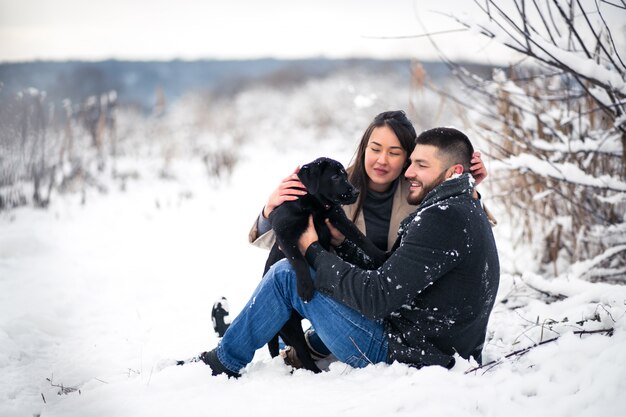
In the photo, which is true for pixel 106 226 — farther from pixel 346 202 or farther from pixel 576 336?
pixel 576 336

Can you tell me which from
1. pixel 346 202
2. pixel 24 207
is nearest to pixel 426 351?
pixel 346 202

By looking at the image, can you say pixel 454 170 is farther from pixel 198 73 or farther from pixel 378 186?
pixel 198 73

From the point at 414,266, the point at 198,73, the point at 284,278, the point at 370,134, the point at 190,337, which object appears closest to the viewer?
the point at 414,266

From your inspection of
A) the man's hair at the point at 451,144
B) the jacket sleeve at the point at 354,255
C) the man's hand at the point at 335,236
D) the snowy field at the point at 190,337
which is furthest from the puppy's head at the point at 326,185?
the snowy field at the point at 190,337

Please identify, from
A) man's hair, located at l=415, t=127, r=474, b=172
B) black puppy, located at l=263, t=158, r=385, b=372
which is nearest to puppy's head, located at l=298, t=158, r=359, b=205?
black puppy, located at l=263, t=158, r=385, b=372

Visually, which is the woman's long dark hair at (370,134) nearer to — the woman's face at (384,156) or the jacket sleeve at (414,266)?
the woman's face at (384,156)

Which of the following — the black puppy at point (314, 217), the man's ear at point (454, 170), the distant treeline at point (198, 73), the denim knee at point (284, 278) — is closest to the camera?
the man's ear at point (454, 170)

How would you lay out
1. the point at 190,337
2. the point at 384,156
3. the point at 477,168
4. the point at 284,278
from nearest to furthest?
the point at 284,278 → the point at 477,168 → the point at 384,156 → the point at 190,337

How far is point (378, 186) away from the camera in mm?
3232

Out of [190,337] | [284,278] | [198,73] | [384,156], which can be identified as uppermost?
[198,73]

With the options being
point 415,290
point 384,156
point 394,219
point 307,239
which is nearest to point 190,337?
point 307,239

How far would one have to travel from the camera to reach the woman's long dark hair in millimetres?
3045

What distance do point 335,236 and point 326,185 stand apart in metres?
0.32

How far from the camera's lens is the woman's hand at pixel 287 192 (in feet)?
9.16
